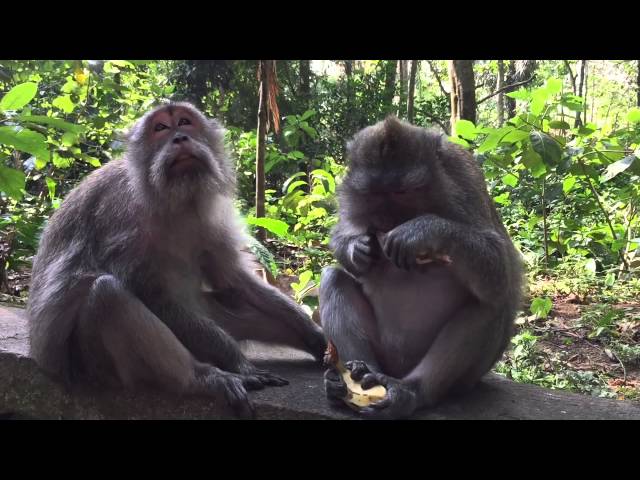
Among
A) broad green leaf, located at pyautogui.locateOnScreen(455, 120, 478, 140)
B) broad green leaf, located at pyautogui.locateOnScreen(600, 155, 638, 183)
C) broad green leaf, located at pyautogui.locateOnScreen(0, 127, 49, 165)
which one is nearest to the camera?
broad green leaf, located at pyautogui.locateOnScreen(0, 127, 49, 165)

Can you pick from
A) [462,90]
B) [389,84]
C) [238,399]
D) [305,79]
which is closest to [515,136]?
[238,399]

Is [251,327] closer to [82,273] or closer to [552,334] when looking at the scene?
[82,273]

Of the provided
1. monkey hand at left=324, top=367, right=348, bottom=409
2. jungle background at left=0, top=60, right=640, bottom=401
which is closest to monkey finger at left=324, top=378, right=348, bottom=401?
monkey hand at left=324, top=367, right=348, bottom=409

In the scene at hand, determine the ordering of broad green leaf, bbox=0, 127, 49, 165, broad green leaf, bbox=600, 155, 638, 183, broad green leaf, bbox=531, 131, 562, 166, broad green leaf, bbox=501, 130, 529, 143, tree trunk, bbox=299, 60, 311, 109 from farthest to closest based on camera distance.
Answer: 1. tree trunk, bbox=299, 60, 311, 109
2. broad green leaf, bbox=501, 130, 529, 143
3. broad green leaf, bbox=531, 131, 562, 166
4. broad green leaf, bbox=600, 155, 638, 183
5. broad green leaf, bbox=0, 127, 49, 165

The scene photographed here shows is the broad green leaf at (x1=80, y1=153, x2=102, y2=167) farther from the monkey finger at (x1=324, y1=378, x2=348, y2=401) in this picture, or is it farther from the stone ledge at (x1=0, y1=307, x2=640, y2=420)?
the monkey finger at (x1=324, y1=378, x2=348, y2=401)

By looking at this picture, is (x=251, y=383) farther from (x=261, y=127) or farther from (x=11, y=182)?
(x=261, y=127)

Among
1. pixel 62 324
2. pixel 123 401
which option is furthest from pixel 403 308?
pixel 62 324

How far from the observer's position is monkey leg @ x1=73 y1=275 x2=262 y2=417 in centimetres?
338

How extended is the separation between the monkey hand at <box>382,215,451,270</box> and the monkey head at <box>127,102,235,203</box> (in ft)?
4.14

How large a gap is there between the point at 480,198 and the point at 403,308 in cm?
74

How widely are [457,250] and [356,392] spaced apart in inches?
34.3

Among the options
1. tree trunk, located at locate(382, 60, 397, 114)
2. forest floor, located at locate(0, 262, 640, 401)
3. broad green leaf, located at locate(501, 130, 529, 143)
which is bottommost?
forest floor, located at locate(0, 262, 640, 401)

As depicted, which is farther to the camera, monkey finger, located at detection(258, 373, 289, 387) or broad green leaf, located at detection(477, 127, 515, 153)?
broad green leaf, located at detection(477, 127, 515, 153)

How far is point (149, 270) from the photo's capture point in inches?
144
